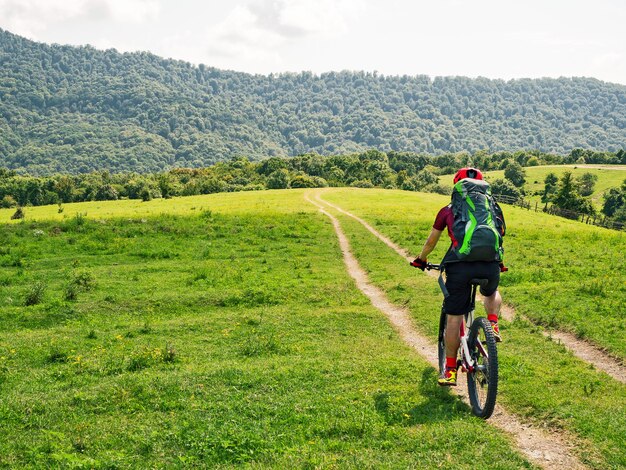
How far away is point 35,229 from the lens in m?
32.8

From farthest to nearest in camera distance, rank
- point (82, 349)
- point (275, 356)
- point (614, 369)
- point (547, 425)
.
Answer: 1. point (82, 349)
2. point (275, 356)
3. point (614, 369)
4. point (547, 425)

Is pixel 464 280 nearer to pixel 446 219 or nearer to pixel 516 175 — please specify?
pixel 446 219

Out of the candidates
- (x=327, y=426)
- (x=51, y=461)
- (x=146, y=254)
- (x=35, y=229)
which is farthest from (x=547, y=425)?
(x=35, y=229)

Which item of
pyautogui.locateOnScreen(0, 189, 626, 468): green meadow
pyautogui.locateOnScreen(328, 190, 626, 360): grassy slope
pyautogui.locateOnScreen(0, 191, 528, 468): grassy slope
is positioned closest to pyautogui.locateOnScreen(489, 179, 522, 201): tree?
pyautogui.locateOnScreen(328, 190, 626, 360): grassy slope

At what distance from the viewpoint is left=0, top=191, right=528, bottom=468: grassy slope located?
23.9ft

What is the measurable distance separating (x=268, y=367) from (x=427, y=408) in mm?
3839

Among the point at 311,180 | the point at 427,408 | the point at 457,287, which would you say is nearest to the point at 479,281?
the point at 457,287

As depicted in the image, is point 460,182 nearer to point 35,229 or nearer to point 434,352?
point 434,352

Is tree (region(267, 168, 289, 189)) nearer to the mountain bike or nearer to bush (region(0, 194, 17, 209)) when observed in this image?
bush (region(0, 194, 17, 209))

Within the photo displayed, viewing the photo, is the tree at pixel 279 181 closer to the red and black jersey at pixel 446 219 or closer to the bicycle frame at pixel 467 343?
the red and black jersey at pixel 446 219

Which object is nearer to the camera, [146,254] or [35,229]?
[146,254]

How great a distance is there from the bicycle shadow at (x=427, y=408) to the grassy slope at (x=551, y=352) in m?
0.97

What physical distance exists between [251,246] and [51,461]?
24.0 metres

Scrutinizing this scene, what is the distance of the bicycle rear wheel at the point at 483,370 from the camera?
24.8 feet
